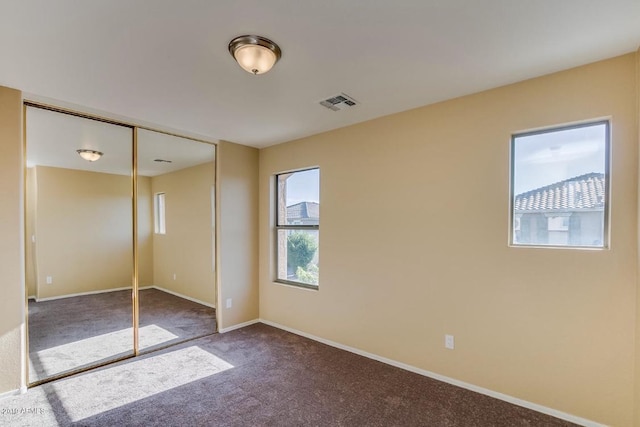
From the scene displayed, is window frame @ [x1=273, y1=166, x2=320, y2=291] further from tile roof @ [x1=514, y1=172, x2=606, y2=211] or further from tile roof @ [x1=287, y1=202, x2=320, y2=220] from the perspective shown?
tile roof @ [x1=514, y1=172, x2=606, y2=211]

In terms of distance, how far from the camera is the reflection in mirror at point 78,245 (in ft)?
9.30

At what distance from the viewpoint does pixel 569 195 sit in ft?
7.11

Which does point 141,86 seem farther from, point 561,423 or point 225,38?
point 561,423

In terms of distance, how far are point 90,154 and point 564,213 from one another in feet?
14.6

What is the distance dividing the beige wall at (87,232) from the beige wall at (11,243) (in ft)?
1.86

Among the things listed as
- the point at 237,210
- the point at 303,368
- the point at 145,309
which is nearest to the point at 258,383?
the point at 303,368

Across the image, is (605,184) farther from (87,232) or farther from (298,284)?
(87,232)

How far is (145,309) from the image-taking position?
3.51m

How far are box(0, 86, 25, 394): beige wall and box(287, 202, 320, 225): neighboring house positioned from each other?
2.66 m

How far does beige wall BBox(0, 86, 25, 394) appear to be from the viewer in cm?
237

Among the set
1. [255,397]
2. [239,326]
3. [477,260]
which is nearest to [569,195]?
[477,260]

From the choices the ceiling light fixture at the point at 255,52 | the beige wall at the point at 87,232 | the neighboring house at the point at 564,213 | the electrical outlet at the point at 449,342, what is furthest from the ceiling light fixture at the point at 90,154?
the neighboring house at the point at 564,213

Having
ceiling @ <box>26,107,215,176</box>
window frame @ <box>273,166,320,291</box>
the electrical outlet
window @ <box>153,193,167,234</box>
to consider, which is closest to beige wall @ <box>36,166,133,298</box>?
ceiling @ <box>26,107,215,176</box>

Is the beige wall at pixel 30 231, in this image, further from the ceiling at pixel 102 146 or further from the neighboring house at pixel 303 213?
the neighboring house at pixel 303 213
